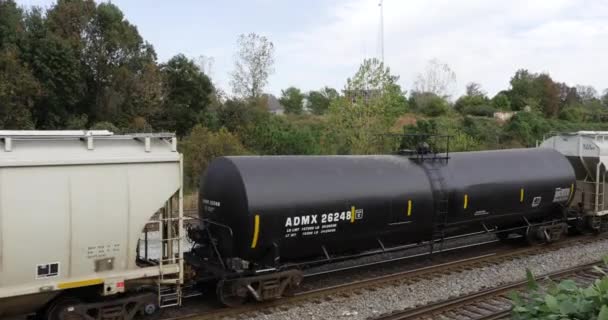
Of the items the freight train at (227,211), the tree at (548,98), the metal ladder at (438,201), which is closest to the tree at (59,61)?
the freight train at (227,211)

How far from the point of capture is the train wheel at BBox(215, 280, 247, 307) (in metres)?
10.3

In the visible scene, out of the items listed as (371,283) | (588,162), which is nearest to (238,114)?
(588,162)

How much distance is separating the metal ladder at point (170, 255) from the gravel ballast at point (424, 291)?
5.19 ft

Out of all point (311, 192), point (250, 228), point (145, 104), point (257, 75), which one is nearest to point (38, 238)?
point (250, 228)

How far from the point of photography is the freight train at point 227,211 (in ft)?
26.2

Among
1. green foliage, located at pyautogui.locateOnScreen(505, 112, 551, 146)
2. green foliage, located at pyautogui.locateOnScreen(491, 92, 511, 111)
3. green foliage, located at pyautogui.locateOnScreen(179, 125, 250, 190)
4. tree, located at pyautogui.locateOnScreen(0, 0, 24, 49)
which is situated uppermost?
tree, located at pyautogui.locateOnScreen(0, 0, 24, 49)

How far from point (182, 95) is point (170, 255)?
3304 cm

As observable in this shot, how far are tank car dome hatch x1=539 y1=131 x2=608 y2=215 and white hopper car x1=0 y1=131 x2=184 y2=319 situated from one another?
48.7 feet

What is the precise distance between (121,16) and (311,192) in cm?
3193

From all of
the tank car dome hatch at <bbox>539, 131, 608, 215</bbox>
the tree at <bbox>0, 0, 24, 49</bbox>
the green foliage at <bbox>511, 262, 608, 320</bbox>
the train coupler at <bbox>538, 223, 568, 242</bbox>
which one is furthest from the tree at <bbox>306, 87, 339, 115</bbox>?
the green foliage at <bbox>511, 262, 608, 320</bbox>

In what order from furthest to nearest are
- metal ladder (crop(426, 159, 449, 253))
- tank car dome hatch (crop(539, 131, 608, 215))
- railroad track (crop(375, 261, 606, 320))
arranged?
tank car dome hatch (crop(539, 131, 608, 215)) < metal ladder (crop(426, 159, 449, 253)) < railroad track (crop(375, 261, 606, 320))

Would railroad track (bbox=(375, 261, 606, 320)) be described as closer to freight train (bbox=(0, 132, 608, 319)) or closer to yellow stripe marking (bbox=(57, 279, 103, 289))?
freight train (bbox=(0, 132, 608, 319))

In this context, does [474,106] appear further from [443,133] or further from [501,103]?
[443,133]

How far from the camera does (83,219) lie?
8.20m
